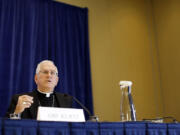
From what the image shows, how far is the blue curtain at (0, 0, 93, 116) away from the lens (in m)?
3.61

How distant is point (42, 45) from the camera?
13.1 feet

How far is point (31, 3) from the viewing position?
4.05 metres

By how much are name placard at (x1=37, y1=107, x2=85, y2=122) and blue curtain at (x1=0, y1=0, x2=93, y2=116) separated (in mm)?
2041

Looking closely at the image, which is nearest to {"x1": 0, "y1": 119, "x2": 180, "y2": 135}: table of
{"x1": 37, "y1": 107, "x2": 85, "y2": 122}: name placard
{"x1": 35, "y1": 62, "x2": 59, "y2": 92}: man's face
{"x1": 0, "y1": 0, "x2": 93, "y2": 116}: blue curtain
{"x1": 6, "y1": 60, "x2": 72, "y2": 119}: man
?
{"x1": 37, "y1": 107, "x2": 85, "y2": 122}: name placard

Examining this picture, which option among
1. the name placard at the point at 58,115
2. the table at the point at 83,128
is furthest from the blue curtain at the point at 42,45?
the table at the point at 83,128

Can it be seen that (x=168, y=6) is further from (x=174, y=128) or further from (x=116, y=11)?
(x=174, y=128)

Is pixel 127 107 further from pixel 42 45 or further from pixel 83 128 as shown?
pixel 42 45

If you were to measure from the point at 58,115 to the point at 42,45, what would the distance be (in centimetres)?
251

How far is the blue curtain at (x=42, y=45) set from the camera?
11.8 feet

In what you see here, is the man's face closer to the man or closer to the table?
the man

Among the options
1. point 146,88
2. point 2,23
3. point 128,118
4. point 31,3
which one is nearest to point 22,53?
point 2,23

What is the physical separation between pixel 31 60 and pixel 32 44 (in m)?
0.26

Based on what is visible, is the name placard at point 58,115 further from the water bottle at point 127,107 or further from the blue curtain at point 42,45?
the blue curtain at point 42,45

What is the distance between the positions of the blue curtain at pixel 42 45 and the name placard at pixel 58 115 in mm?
2041
